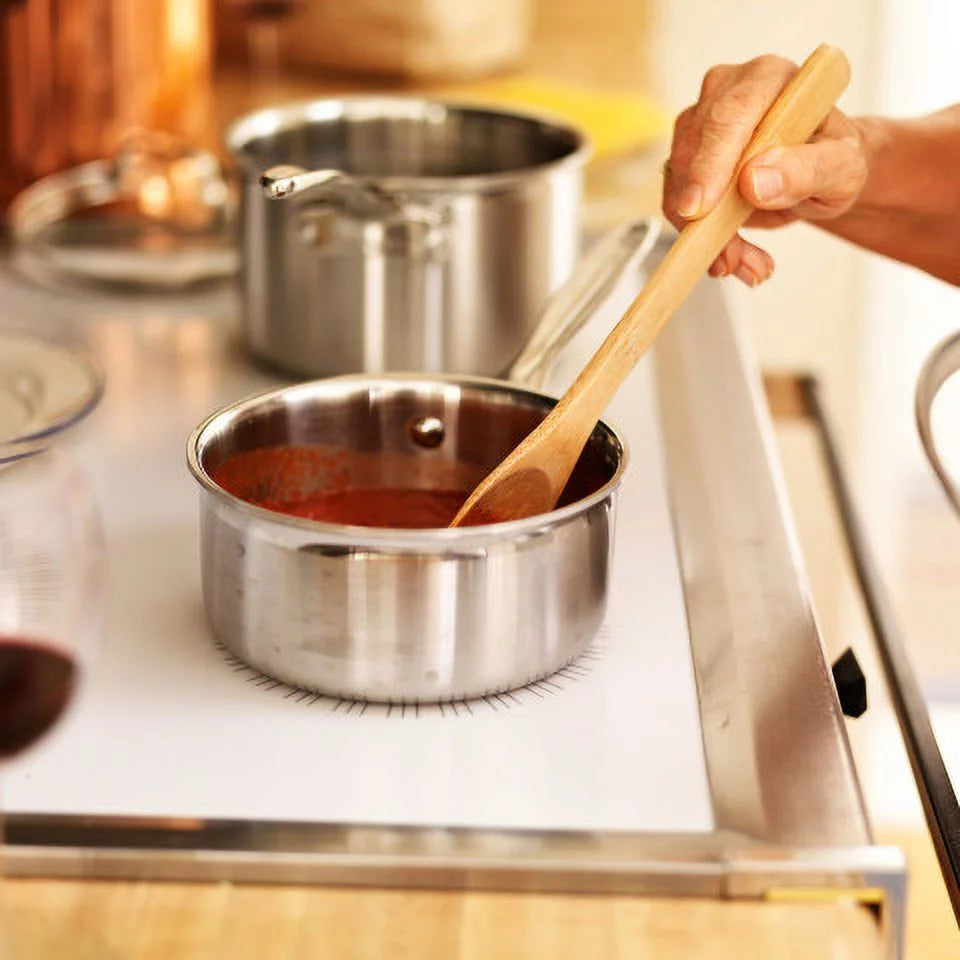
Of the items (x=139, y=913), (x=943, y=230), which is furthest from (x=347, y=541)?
(x=943, y=230)

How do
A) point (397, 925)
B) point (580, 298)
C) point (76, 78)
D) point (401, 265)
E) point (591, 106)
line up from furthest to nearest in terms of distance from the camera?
point (591, 106)
point (76, 78)
point (401, 265)
point (580, 298)
point (397, 925)

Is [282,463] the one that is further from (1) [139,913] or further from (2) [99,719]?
(1) [139,913]

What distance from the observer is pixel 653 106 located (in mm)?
1885

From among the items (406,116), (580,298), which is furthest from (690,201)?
(406,116)

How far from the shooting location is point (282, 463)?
975mm

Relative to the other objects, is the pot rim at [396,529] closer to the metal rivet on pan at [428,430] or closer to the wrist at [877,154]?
the metal rivet on pan at [428,430]

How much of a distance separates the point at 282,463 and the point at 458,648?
204 mm

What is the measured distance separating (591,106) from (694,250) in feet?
3.11

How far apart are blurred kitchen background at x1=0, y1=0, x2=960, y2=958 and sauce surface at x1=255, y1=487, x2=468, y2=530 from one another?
0.26 metres

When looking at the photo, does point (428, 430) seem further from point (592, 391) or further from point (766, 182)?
point (766, 182)

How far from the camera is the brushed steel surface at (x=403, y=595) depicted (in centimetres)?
80

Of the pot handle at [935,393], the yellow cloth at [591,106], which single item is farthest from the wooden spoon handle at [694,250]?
the yellow cloth at [591,106]

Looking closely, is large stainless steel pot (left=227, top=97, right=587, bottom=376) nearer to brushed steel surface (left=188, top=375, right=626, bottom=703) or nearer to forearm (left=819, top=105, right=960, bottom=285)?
forearm (left=819, top=105, right=960, bottom=285)

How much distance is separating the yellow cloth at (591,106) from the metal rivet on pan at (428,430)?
75 cm
